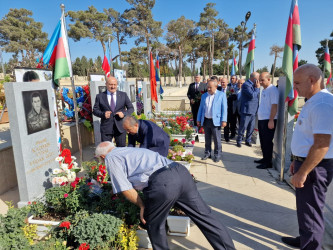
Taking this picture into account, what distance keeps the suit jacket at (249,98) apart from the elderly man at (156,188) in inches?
177

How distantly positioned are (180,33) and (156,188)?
1507 inches

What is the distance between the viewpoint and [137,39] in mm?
33750

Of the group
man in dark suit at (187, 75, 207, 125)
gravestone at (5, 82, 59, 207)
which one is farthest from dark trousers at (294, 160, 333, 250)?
man in dark suit at (187, 75, 207, 125)

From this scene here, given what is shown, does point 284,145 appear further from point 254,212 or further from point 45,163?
point 45,163

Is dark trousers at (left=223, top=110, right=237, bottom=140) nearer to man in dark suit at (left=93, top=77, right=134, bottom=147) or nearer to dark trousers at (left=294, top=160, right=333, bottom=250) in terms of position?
man in dark suit at (left=93, top=77, right=134, bottom=147)

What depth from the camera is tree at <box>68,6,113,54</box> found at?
104 feet

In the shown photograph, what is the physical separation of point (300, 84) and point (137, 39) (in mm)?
34272

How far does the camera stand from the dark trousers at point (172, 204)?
199 cm

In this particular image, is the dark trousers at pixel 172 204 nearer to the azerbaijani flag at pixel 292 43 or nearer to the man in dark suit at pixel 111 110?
the man in dark suit at pixel 111 110

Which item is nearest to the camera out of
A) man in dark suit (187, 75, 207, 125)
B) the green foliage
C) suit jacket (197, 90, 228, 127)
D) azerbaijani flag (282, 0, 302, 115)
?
the green foliage

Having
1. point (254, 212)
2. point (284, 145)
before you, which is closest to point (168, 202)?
point (254, 212)

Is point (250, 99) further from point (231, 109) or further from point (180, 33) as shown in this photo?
point (180, 33)

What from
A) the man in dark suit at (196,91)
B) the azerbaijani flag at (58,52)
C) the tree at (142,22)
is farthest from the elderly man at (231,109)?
the tree at (142,22)

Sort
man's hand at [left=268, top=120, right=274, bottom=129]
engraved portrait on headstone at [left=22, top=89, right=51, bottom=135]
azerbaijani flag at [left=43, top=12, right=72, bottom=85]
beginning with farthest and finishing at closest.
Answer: man's hand at [left=268, top=120, right=274, bottom=129], azerbaijani flag at [left=43, top=12, right=72, bottom=85], engraved portrait on headstone at [left=22, top=89, right=51, bottom=135]
